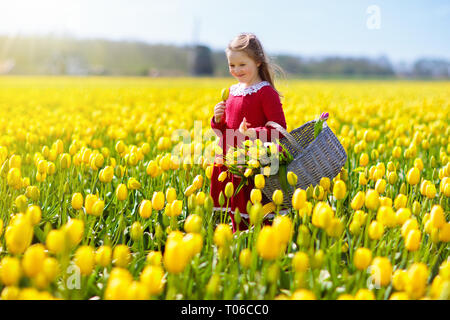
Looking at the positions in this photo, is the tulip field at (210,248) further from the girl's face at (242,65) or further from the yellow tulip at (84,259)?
the girl's face at (242,65)

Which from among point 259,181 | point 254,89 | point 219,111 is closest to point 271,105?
point 254,89

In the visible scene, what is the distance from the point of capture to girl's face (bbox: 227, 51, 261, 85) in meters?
2.79

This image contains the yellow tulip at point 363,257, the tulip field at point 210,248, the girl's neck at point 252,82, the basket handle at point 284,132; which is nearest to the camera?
the tulip field at point 210,248

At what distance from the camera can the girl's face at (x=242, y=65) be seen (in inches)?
110

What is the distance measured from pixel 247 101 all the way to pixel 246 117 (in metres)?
0.10

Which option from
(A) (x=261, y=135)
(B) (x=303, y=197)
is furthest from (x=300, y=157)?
(B) (x=303, y=197)

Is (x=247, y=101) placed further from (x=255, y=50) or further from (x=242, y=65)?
(x=255, y=50)

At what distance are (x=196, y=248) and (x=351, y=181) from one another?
1946 millimetres

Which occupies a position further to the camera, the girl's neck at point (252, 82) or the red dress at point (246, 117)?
the girl's neck at point (252, 82)

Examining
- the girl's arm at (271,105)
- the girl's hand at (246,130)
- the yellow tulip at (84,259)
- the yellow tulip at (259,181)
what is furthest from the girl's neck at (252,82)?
the yellow tulip at (84,259)

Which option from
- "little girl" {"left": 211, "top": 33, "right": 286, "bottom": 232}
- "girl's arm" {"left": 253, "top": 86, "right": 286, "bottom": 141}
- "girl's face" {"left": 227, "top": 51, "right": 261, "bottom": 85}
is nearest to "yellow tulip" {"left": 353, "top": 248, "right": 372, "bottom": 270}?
"little girl" {"left": 211, "top": 33, "right": 286, "bottom": 232}

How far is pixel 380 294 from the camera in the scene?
1.50 metres

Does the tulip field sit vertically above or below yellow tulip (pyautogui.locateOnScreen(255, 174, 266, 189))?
below

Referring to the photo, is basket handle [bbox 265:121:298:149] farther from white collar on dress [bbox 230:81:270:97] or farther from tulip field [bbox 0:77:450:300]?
white collar on dress [bbox 230:81:270:97]
